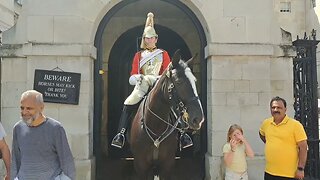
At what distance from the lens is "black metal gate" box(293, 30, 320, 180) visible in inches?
293

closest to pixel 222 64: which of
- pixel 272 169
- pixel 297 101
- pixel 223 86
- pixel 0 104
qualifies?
pixel 223 86

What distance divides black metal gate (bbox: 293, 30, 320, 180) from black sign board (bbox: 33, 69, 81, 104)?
4034 millimetres

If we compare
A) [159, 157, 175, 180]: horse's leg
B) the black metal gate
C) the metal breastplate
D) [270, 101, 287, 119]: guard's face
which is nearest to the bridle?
[159, 157, 175, 180]: horse's leg

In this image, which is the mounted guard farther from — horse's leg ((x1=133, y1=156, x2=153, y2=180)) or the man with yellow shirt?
the man with yellow shirt

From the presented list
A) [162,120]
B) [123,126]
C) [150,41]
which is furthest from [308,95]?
[123,126]

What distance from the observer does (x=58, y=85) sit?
22.8 feet

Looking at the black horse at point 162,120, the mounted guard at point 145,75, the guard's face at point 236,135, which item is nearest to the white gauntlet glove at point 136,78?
the mounted guard at point 145,75

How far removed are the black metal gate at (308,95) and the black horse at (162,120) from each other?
3107mm

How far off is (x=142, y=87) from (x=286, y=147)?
2292mm

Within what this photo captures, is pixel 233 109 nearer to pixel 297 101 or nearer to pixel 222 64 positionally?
pixel 222 64

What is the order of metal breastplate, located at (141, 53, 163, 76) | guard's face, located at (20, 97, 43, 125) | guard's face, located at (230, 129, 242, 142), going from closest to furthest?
guard's face, located at (20, 97, 43, 125) < guard's face, located at (230, 129, 242, 142) < metal breastplate, located at (141, 53, 163, 76)

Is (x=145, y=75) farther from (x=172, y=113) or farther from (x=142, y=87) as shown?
(x=172, y=113)

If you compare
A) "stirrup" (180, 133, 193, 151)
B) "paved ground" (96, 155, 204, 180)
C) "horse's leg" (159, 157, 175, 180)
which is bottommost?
"paved ground" (96, 155, 204, 180)

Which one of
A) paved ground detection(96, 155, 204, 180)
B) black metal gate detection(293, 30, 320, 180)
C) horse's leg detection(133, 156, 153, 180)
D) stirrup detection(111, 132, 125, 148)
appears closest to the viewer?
horse's leg detection(133, 156, 153, 180)
